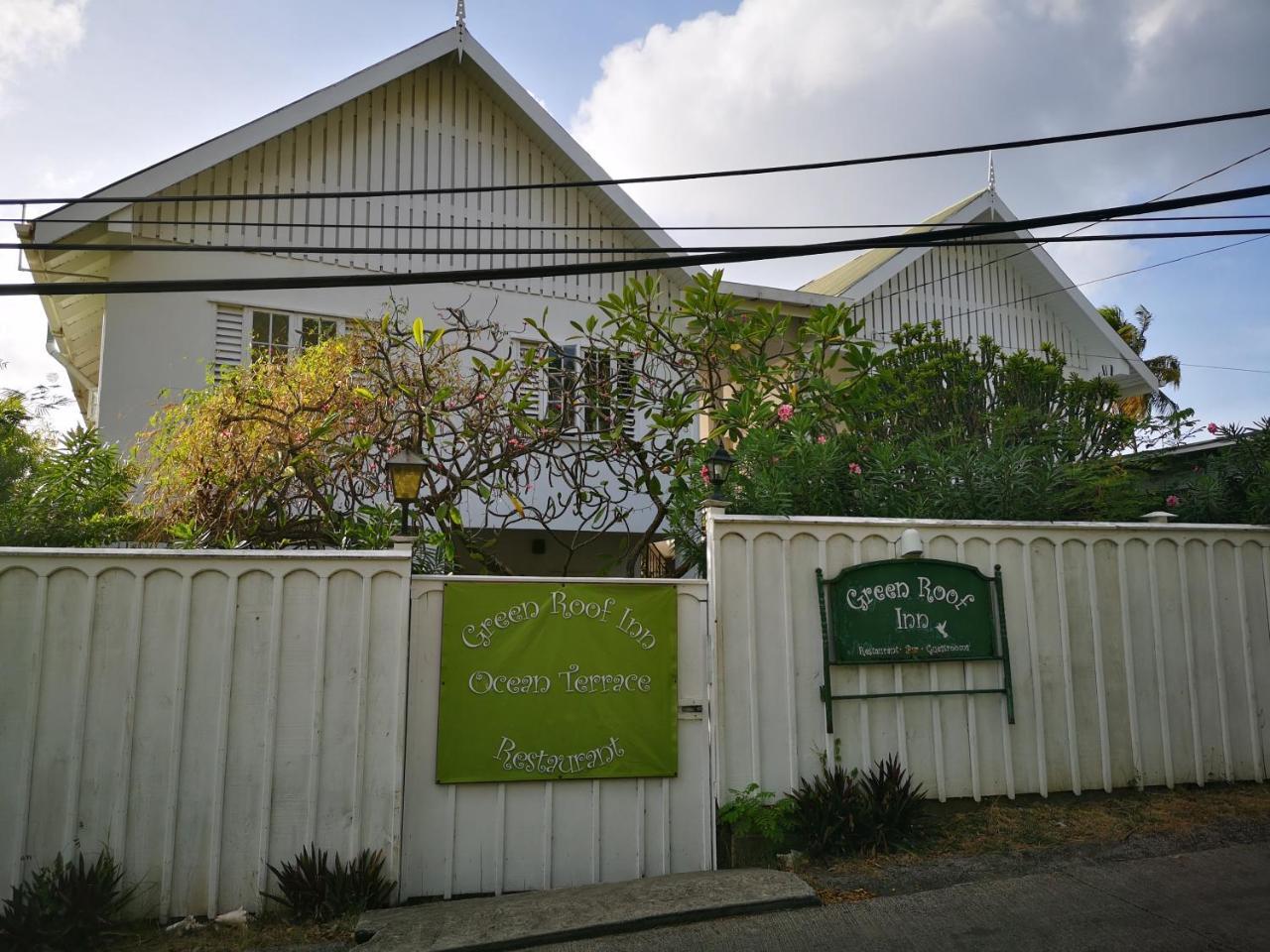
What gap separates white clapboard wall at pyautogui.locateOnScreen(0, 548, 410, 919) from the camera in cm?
550

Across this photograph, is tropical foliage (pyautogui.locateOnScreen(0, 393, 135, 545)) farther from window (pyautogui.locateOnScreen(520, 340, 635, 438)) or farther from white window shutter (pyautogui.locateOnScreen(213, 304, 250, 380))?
window (pyautogui.locateOnScreen(520, 340, 635, 438))

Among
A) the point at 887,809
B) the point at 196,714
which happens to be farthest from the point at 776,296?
the point at 196,714

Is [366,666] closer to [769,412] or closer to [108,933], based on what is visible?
[108,933]

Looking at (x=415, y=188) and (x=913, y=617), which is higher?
(x=415, y=188)

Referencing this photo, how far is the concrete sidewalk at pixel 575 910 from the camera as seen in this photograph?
4.98 m

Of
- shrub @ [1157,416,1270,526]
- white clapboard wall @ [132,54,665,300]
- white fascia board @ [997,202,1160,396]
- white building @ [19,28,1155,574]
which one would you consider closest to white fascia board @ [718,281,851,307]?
white building @ [19,28,1155,574]

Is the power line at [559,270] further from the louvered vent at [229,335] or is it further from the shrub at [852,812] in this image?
the louvered vent at [229,335]

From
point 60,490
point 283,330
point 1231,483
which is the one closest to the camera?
point 60,490

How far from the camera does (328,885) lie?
5523mm

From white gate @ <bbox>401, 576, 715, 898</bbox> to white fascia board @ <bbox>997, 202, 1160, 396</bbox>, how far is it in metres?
12.3

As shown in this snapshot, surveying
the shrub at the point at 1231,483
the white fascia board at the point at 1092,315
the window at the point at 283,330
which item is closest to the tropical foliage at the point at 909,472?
the shrub at the point at 1231,483

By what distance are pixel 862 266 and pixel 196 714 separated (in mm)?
12879

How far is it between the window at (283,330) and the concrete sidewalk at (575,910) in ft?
25.1

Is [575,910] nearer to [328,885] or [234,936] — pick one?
[328,885]
